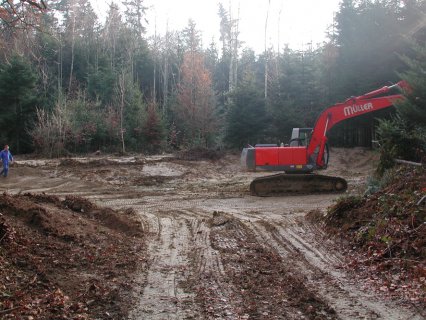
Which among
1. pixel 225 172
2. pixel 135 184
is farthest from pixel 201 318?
pixel 225 172

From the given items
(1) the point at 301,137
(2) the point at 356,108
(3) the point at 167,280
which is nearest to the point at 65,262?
(3) the point at 167,280

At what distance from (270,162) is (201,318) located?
36.0ft

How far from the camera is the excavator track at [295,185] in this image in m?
15.5

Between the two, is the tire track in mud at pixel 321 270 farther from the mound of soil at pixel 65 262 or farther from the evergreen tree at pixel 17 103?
the evergreen tree at pixel 17 103

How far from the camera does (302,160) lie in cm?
1529

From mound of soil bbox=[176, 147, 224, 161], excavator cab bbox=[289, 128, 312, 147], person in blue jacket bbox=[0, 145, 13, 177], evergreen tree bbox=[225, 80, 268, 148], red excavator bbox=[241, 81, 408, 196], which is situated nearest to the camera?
red excavator bbox=[241, 81, 408, 196]

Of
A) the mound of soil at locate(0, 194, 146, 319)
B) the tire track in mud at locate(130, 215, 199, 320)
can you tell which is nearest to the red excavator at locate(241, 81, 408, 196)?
the tire track in mud at locate(130, 215, 199, 320)

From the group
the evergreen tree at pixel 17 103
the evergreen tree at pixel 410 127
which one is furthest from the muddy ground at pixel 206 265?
the evergreen tree at pixel 17 103

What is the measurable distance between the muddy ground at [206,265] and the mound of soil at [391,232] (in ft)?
0.95

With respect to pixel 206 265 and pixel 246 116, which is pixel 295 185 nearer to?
pixel 206 265

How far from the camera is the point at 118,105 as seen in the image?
3456cm

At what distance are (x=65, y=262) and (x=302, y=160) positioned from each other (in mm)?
10680

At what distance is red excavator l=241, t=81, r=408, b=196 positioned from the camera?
14755 millimetres

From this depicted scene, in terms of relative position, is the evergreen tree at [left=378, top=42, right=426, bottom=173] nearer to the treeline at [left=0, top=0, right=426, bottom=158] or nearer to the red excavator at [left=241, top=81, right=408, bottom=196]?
the red excavator at [left=241, top=81, right=408, bottom=196]
